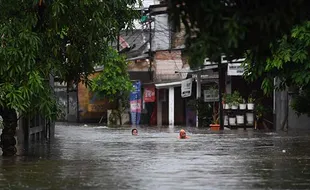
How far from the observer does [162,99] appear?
49.4 meters

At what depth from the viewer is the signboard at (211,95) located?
3733 centimetres

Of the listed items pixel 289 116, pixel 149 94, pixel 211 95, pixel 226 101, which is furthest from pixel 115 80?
pixel 289 116

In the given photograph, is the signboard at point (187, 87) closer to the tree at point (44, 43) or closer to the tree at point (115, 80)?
the tree at point (115, 80)

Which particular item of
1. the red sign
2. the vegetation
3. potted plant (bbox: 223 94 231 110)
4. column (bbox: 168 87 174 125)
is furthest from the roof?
the vegetation

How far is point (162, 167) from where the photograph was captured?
13773 millimetres

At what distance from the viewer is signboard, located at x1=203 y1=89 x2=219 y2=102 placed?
37.3m

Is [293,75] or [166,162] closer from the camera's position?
[166,162]

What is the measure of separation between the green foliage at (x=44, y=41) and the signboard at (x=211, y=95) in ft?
69.1

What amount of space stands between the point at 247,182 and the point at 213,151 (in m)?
6.91

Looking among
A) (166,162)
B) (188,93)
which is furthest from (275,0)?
(188,93)

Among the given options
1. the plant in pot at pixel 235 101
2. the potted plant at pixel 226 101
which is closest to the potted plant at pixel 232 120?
the potted plant at pixel 226 101

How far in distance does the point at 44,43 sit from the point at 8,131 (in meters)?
2.59

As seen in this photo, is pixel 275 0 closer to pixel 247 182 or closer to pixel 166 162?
pixel 247 182

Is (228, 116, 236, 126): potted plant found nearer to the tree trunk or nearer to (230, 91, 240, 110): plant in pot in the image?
(230, 91, 240, 110): plant in pot
